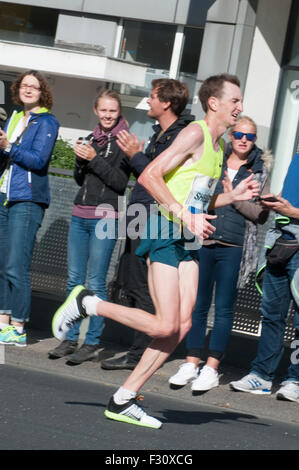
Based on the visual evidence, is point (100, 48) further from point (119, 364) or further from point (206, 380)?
point (206, 380)

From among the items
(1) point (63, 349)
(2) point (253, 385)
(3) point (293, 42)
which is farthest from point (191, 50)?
(2) point (253, 385)

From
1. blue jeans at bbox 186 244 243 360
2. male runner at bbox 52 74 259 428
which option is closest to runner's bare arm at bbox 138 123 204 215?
male runner at bbox 52 74 259 428

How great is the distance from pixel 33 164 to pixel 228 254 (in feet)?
5.83

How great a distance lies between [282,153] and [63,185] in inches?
216

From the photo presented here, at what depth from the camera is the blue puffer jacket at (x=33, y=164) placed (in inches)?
308

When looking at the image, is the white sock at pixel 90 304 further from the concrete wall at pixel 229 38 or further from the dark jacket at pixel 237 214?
the concrete wall at pixel 229 38

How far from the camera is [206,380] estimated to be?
23.7 ft

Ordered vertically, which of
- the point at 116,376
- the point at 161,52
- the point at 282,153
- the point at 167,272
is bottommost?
the point at 116,376

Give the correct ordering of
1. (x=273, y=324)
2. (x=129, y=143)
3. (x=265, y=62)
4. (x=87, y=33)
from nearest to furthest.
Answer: (x=129, y=143), (x=273, y=324), (x=265, y=62), (x=87, y=33)

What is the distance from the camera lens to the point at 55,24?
1912 cm
